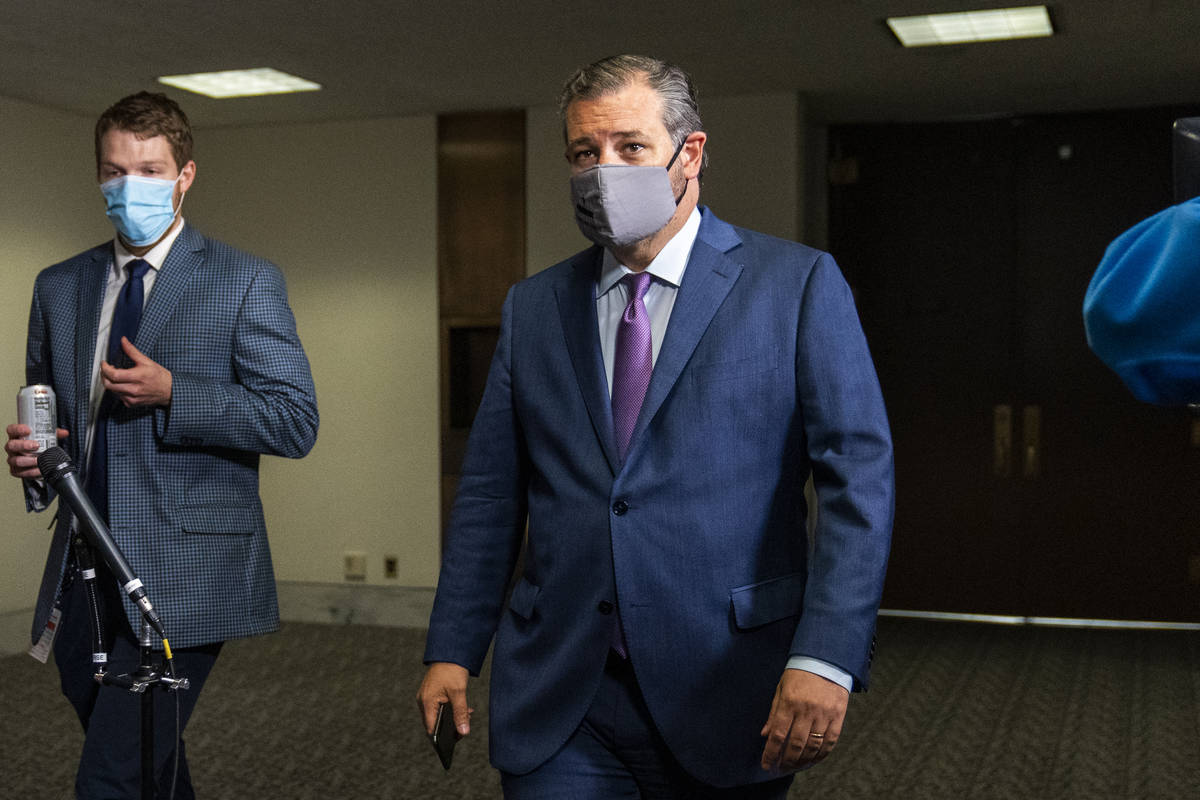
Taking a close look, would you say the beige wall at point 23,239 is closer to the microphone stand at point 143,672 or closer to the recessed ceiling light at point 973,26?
the recessed ceiling light at point 973,26

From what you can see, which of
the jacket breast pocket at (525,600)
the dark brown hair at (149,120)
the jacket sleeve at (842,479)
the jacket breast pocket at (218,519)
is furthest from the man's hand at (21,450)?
the jacket sleeve at (842,479)

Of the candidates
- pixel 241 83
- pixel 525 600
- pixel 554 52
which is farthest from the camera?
pixel 241 83

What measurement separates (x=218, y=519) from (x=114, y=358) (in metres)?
0.34

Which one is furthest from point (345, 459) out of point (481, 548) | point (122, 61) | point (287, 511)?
point (481, 548)

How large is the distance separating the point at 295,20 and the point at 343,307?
2152 millimetres

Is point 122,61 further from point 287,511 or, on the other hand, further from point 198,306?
point 198,306

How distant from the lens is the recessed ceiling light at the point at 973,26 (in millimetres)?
4363

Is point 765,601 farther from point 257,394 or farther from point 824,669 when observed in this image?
point 257,394

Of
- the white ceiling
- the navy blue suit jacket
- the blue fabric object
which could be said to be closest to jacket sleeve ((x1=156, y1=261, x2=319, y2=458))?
the navy blue suit jacket

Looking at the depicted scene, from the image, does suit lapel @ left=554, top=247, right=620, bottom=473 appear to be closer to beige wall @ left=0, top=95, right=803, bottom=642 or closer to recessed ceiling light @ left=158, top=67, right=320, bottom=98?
recessed ceiling light @ left=158, top=67, right=320, bottom=98

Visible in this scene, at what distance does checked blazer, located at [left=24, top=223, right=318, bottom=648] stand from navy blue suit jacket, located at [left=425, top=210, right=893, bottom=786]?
76 cm

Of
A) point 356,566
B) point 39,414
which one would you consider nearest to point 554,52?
point 356,566

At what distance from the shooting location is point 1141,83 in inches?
214

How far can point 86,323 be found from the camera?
2.17 metres
